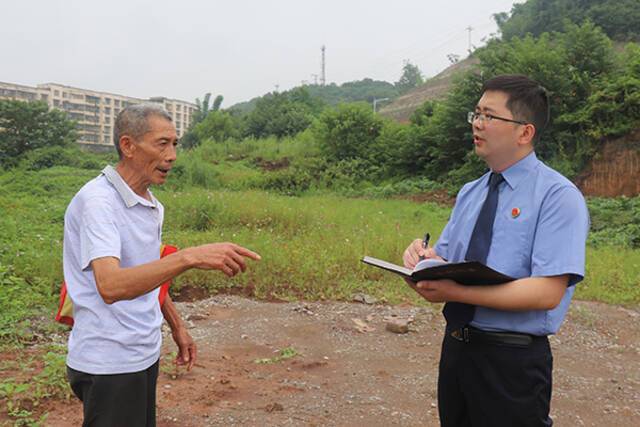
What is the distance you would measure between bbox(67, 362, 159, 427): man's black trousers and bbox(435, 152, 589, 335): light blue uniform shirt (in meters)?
1.16

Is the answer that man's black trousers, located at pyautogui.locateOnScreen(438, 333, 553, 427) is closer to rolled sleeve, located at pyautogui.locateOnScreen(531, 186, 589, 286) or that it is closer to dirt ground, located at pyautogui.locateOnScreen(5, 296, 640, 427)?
rolled sleeve, located at pyautogui.locateOnScreen(531, 186, 589, 286)

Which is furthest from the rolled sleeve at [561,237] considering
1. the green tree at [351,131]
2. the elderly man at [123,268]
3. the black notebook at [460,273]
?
the green tree at [351,131]

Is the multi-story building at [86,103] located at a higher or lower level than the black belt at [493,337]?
higher

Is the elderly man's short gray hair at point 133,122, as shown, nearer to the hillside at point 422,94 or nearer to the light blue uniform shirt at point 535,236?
the light blue uniform shirt at point 535,236

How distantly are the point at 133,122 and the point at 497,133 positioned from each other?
A: 1.27 metres

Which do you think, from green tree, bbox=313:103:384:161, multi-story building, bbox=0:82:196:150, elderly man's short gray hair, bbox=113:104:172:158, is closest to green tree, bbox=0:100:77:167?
green tree, bbox=313:103:384:161

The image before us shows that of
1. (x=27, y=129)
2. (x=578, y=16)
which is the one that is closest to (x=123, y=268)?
(x=27, y=129)

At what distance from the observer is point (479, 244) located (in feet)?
6.23

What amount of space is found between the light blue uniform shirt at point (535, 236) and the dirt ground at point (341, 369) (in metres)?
1.91

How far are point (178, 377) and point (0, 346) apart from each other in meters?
1.52

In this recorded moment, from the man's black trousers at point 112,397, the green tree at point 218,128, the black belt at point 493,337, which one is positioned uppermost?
the green tree at point 218,128

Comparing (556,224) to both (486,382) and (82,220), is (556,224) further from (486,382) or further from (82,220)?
(82,220)

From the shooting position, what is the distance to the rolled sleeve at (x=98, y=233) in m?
1.62

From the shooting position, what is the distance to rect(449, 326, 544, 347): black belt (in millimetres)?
1780
